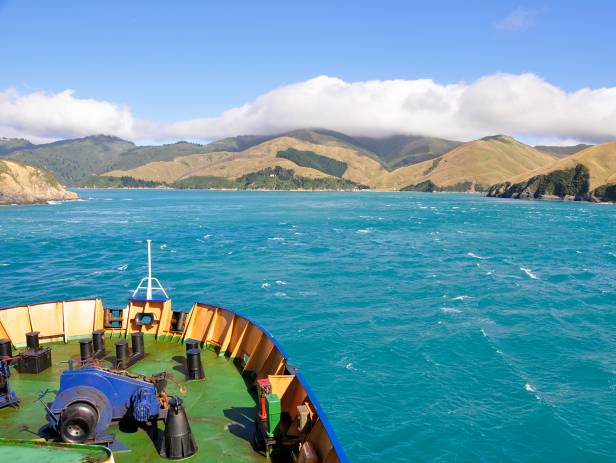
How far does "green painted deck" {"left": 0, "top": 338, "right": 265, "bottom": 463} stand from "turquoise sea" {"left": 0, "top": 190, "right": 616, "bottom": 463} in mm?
9642

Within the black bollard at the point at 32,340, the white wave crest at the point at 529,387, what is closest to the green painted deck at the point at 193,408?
the black bollard at the point at 32,340

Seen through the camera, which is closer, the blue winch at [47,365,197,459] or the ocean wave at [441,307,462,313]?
the blue winch at [47,365,197,459]

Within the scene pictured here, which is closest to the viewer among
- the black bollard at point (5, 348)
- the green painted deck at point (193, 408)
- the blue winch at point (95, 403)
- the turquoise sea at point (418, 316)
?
the blue winch at point (95, 403)

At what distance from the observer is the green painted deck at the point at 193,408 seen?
14.8 metres

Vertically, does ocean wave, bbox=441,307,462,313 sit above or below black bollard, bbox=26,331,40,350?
below

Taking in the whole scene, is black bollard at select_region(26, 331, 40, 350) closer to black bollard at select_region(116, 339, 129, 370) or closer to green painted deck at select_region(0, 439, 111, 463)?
black bollard at select_region(116, 339, 129, 370)

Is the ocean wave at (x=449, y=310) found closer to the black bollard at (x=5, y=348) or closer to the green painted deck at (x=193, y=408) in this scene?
the green painted deck at (x=193, y=408)

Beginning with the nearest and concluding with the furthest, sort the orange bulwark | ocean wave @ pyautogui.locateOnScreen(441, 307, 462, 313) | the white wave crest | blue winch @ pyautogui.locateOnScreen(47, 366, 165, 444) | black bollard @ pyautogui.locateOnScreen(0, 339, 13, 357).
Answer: blue winch @ pyautogui.locateOnScreen(47, 366, 165, 444) → the orange bulwark → black bollard @ pyautogui.locateOnScreen(0, 339, 13, 357) → the white wave crest → ocean wave @ pyautogui.locateOnScreen(441, 307, 462, 313)

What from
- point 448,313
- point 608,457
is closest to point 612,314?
point 448,313

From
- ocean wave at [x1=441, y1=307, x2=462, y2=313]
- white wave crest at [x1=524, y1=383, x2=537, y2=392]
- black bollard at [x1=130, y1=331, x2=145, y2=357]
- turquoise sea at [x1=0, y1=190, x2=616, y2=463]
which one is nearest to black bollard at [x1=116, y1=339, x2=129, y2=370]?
black bollard at [x1=130, y1=331, x2=145, y2=357]

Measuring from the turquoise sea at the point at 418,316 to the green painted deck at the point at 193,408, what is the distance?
9.64 metres

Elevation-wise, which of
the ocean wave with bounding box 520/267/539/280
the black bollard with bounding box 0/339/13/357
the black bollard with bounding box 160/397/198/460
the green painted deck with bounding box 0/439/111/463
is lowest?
the ocean wave with bounding box 520/267/539/280

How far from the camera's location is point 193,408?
57.5ft

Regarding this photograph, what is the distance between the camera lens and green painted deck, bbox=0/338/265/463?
14.8 meters
